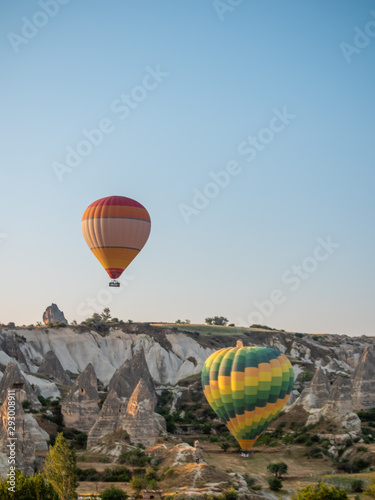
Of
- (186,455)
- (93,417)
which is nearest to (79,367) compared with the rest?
(93,417)

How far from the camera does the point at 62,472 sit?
36.3 metres

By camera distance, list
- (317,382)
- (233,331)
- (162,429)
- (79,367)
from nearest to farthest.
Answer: (162,429), (317,382), (79,367), (233,331)

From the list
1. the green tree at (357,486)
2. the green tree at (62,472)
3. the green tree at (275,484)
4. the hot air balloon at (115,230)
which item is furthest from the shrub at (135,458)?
the hot air balloon at (115,230)

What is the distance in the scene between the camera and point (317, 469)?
5350 cm

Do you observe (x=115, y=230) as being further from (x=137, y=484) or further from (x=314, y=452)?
(x=314, y=452)

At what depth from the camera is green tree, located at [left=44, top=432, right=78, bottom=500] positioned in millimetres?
35719

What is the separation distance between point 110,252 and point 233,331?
78338 millimetres

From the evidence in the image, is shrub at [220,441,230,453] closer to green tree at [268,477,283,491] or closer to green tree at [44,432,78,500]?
green tree at [268,477,283,491]

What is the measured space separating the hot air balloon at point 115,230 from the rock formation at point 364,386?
101 ft

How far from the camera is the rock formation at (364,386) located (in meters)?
75.4

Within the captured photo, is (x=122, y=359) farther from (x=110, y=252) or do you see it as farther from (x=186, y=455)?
(x=186, y=455)

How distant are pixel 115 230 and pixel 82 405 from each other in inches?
613

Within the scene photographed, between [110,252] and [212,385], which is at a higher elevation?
[110,252]

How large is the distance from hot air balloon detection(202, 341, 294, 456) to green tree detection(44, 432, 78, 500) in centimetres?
1690
